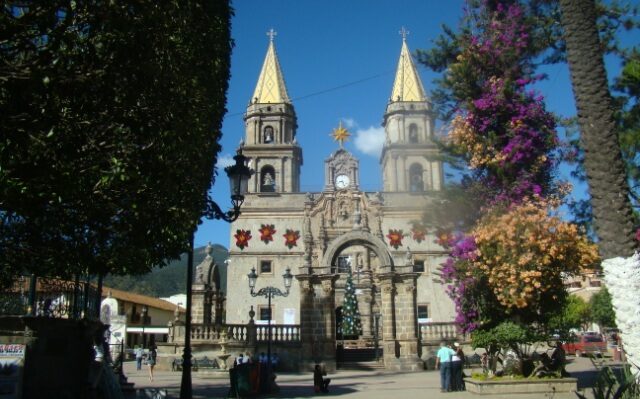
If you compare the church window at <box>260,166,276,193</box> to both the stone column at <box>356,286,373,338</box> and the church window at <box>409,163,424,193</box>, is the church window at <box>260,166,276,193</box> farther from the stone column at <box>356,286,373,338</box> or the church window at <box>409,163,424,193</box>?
the stone column at <box>356,286,373,338</box>

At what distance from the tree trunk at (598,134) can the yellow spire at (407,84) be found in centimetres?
3986

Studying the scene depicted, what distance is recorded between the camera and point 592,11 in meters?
8.96

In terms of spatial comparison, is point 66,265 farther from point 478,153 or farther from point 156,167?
point 478,153

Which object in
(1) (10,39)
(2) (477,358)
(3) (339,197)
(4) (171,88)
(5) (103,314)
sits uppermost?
(3) (339,197)

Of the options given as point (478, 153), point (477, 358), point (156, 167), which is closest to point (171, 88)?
point (156, 167)

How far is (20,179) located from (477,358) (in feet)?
72.5

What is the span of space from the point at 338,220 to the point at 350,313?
695 cm

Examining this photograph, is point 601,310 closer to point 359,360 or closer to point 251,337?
point 359,360

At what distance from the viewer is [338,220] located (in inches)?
1603

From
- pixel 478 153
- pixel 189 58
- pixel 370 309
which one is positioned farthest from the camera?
pixel 370 309

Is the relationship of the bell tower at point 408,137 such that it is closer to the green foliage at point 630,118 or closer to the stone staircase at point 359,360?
the stone staircase at point 359,360

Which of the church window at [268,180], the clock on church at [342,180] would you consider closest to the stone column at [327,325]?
the clock on church at [342,180]

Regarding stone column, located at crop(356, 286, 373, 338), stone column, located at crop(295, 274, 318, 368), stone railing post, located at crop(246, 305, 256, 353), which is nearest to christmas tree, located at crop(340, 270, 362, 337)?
stone column, located at crop(356, 286, 373, 338)

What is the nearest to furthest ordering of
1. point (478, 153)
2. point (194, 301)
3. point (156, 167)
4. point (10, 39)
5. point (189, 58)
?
point (10, 39) < point (156, 167) < point (189, 58) < point (478, 153) < point (194, 301)
